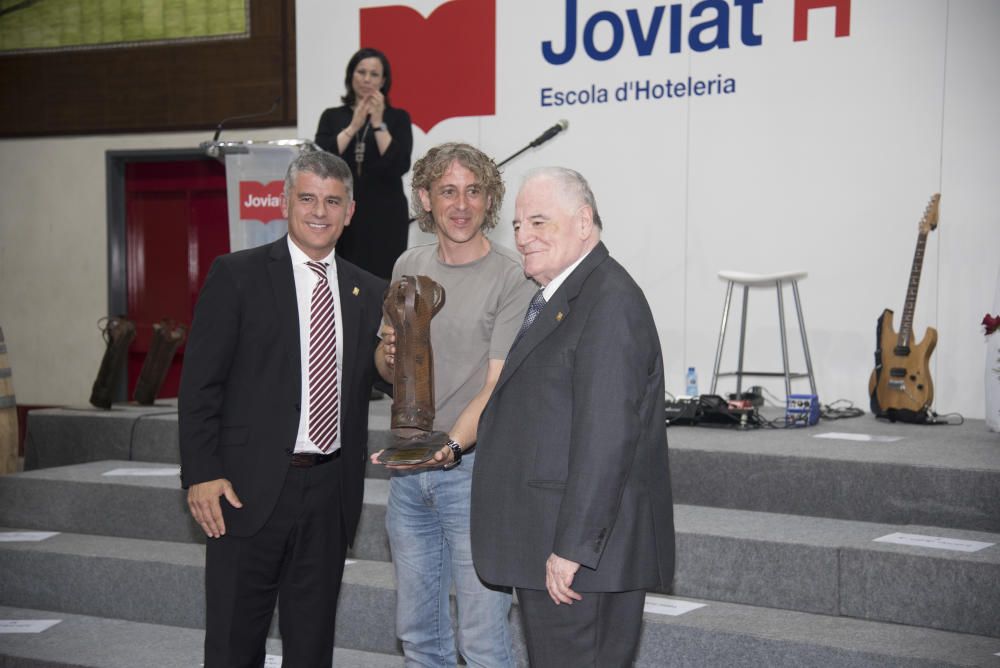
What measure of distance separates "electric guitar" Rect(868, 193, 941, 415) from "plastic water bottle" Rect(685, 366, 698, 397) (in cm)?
86

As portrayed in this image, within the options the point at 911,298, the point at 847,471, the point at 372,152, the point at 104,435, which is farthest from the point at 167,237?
the point at 847,471

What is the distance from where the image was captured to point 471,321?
8.26ft

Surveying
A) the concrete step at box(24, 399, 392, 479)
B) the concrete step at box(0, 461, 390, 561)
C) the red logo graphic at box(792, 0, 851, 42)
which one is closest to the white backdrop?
the red logo graphic at box(792, 0, 851, 42)

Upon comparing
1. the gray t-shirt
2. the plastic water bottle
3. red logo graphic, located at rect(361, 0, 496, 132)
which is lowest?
the plastic water bottle

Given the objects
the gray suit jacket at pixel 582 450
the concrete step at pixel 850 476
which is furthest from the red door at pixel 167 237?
the gray suit jacket at pixel 582 450

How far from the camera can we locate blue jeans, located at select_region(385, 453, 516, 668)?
98.1 inches

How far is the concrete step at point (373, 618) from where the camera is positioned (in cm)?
288

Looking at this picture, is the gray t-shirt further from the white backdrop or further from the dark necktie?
the white backdrop

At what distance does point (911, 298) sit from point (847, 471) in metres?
1.63

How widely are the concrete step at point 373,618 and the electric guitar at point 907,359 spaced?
2008 mm

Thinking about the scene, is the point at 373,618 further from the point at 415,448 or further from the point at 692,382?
the point at 692,382

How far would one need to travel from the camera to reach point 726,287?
5.65 metres

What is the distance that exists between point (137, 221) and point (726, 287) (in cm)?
458

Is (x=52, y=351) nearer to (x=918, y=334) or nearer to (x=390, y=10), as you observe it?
(x=390, y=10)
